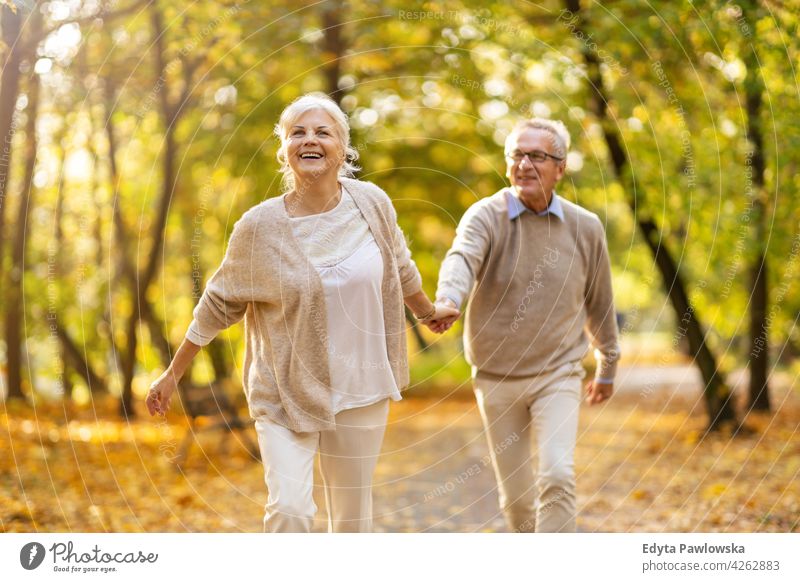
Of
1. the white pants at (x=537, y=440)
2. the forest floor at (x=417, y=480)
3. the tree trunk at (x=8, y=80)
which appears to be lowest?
the forest floor at (x=417, y=480)

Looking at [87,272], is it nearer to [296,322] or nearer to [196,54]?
[196,54]

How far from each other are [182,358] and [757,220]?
8133 mm

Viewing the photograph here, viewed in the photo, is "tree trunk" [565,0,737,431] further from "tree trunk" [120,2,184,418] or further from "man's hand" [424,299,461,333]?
"man's hand" [424,299,461,333]

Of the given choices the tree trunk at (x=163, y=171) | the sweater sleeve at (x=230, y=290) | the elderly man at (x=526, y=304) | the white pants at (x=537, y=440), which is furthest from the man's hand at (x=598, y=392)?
the tree trunk at (x=163, y=171)

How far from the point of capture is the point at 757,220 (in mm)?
11133

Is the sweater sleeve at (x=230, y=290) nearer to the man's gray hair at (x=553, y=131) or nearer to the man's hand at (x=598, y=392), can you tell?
the man's gray hair at (x=553, y=131)

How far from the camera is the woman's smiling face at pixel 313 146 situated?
184 inches

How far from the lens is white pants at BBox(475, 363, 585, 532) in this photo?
5.48 meters

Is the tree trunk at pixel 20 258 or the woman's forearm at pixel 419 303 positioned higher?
the tree trunk at pixel 20 258

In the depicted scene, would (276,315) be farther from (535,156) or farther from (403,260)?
(535,156)

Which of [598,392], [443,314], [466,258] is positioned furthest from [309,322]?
[598,392]

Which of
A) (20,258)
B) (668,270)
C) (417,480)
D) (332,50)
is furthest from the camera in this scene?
(332,50)

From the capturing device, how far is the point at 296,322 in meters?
4.65

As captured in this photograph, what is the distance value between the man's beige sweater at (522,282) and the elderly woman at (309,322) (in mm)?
919
